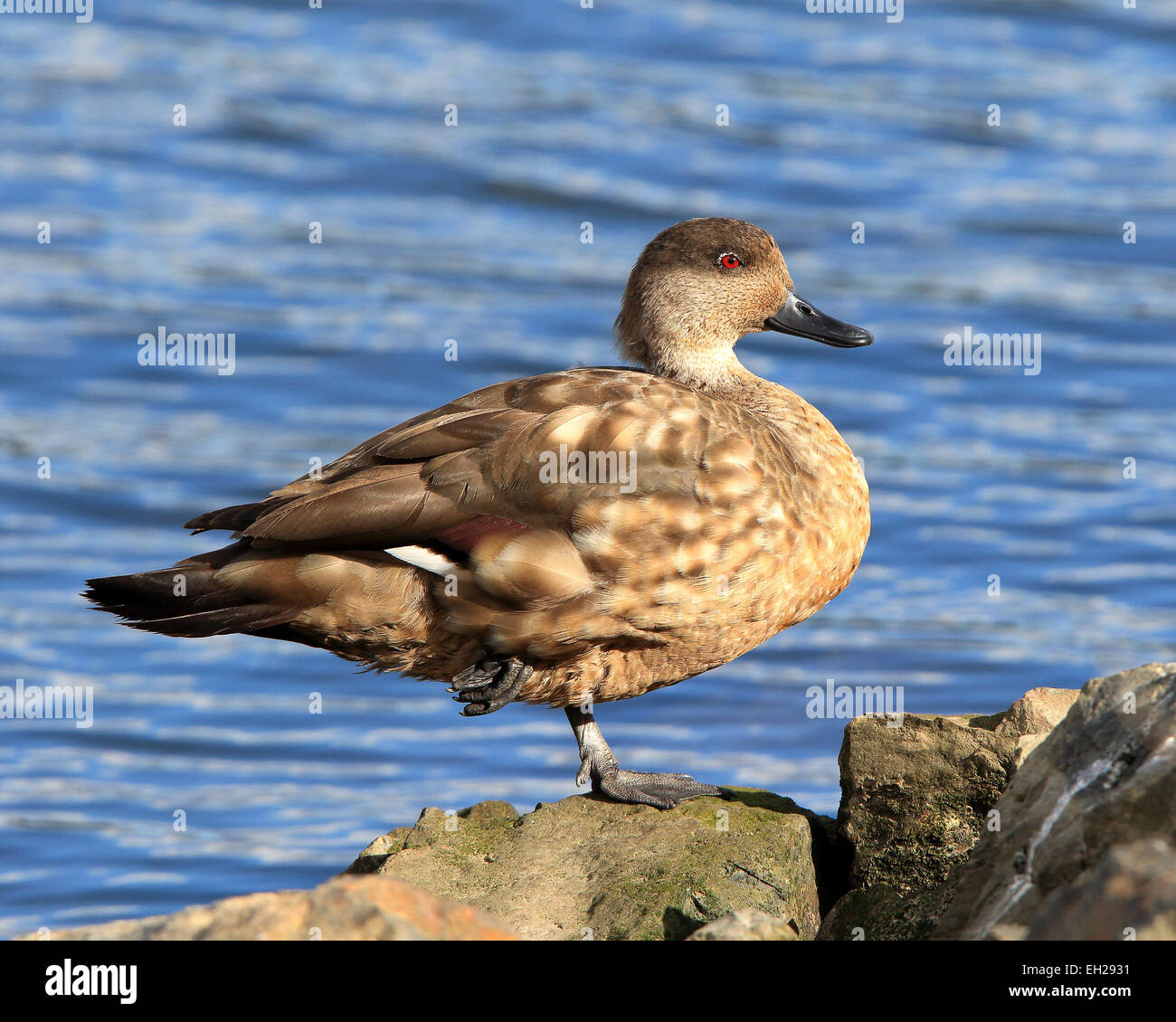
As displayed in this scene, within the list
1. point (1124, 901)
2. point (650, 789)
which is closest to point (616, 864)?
point (650, 789)

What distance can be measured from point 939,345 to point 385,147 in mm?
6486

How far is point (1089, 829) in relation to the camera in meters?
3.74

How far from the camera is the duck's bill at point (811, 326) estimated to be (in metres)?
6.83

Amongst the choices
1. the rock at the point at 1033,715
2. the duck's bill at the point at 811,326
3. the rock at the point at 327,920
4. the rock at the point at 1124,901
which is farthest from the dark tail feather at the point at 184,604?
the rock at the point at 1124,901

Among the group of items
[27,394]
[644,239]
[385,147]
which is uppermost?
[385,147]

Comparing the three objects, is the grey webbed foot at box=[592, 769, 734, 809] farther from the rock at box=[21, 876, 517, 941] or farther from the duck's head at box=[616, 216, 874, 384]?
the rock at box=[21, 876, 517, 941]

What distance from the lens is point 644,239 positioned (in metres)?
14.8

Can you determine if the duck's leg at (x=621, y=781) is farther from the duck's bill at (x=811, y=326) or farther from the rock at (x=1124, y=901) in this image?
the rock at (x=1124, y=901)

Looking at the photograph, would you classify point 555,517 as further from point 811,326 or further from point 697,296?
point 811,326

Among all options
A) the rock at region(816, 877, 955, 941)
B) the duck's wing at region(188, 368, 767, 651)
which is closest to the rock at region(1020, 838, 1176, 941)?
the rock at region(816, 877, 955, 941)

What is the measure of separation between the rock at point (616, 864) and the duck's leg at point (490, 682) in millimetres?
→ 366

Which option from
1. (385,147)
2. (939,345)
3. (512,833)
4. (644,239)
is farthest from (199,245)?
(512,833)

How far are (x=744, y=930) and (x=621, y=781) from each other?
2097 millimetres
